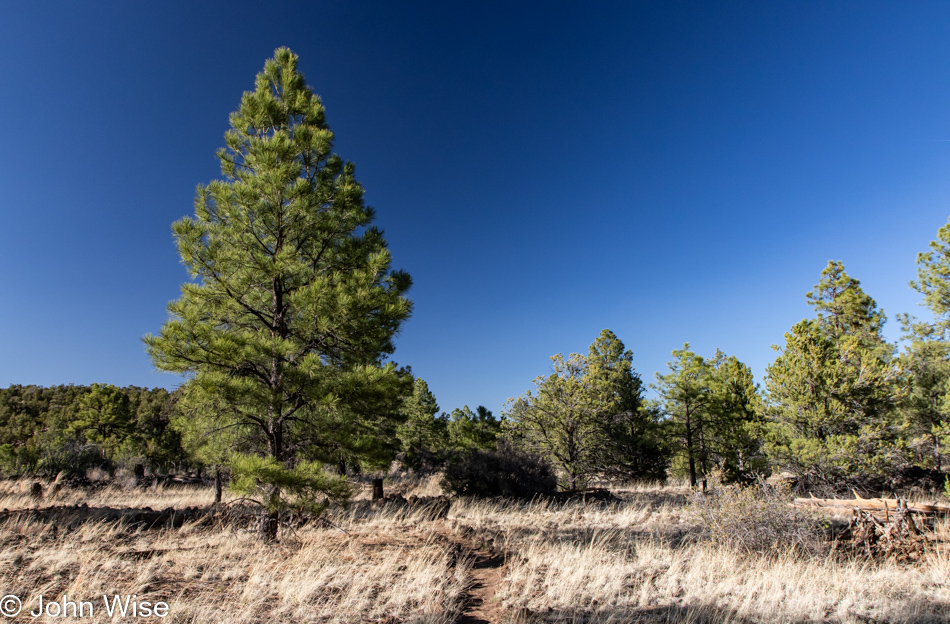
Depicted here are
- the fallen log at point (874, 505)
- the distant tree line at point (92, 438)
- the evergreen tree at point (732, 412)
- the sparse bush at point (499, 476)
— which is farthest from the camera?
the distant tree line at point (92, 438)

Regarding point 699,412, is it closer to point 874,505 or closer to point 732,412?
point 732,412

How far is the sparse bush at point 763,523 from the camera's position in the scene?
695 cm

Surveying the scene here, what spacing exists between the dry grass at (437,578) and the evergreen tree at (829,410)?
3.62 meters

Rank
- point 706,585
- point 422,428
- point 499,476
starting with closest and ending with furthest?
point 706,585 < point 499,476 < point 422,428

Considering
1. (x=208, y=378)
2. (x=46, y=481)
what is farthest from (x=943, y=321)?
(x=46, y=481)

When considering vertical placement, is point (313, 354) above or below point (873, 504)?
above

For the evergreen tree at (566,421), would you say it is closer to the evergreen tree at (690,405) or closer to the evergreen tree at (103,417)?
the evergreen tree at (690,405)

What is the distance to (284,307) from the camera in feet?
28.6

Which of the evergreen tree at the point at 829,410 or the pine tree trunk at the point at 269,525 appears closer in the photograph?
the pine tree trunk at the point at 269,525

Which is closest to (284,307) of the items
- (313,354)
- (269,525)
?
(313,354)

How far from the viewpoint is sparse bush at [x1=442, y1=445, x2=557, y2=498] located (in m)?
15.5

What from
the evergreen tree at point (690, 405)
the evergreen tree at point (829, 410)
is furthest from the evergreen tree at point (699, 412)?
the evergreen tree at point (829, 410)

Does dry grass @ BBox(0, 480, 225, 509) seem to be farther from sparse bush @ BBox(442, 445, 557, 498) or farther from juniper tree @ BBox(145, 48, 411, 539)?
sparse bush @ BBox(442, 445, 557, 498)

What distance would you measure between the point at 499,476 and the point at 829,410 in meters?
10.9
